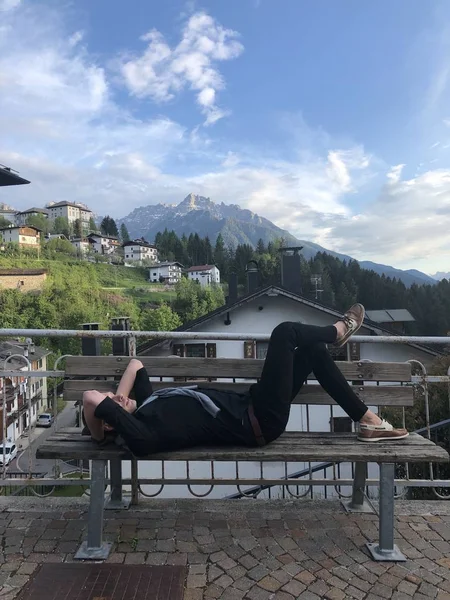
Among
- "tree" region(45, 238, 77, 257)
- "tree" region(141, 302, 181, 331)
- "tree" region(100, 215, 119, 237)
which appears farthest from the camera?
"tree" region(100, 215, 119, 237)

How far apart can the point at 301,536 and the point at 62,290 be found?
349ft

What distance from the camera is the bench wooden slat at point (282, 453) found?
2764 mm

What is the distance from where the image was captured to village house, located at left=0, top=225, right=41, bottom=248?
128575 mm

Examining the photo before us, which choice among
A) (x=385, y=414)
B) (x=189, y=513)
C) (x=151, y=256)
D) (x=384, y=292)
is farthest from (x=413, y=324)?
(x=151, y=256)

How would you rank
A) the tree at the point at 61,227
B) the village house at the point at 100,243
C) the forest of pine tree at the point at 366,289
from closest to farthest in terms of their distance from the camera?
the forest of pine tree at the point at 366,289, the village house at the point at 100,243, the tree at the point at 61,227

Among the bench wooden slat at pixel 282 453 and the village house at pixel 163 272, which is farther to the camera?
the village house at pixel 163 272

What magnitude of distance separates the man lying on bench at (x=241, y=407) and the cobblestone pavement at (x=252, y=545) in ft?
2.26

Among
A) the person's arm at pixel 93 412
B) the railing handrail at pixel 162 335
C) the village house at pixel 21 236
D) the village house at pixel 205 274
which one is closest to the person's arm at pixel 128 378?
the person's arm at pixel 93 412

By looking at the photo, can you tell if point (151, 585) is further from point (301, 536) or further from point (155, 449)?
point (301, 536)

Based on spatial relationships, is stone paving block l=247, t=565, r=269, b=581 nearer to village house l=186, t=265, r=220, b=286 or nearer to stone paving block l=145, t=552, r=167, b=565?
stone paving block l=145, t=552, r=167, b=565

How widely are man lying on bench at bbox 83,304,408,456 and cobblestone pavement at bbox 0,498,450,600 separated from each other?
2.26ft

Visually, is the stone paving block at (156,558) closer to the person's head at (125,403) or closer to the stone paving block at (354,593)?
the person's head at (125,403)

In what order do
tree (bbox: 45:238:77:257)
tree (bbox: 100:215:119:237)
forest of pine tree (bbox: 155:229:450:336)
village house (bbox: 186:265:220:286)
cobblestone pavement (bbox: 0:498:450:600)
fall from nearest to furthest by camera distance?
cobblestone pavement (bbox: 0:498:450:600), forest of pine tree (bbox: 155:229:450:336), tree (bbox: 45:238:77:257), village house (bbox: 186:265:220:286), tree (bbox: 100:215:119:237)

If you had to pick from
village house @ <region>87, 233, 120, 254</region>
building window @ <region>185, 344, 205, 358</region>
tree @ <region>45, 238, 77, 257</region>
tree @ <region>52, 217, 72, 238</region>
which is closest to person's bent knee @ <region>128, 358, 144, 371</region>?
building window @ <region>185, 344, 205, 358</region>
